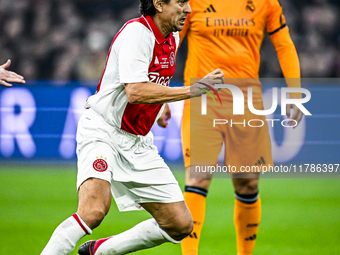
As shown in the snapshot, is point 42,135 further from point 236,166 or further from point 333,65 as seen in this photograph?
point 333,65

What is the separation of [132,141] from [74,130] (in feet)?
15.7

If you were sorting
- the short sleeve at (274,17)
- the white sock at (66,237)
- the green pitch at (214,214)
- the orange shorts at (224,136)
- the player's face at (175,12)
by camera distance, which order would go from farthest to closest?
the green pitch at (214,214) → the short sleeve at (274,17) → the orange shorts at (224,136) → the player's face at (175,12) → the white sock at (66,237)

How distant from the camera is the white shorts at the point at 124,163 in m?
2.96

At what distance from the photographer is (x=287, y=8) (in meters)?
11.0

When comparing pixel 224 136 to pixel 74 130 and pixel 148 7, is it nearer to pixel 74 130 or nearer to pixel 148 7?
pixel 148 7

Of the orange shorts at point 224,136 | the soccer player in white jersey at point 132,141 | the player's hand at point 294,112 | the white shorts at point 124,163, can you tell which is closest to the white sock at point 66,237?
the soccer player in white jersey at point 132,141

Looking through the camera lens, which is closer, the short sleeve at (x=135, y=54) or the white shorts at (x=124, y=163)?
the short sleeve at (x=135, y=54)

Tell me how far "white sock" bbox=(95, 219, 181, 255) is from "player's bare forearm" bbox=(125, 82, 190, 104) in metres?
0.92

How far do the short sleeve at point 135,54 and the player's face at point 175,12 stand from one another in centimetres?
16

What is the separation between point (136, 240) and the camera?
329 centimetres

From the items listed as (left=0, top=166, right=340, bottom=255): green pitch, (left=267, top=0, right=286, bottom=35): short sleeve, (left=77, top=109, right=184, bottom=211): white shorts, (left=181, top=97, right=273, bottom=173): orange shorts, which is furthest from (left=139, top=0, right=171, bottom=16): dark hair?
(left=0, top=166, right=340, bottom=255): green pitch

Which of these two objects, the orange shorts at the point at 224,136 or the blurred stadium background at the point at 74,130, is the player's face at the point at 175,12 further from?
the blurred stadium background at the point at 74,130

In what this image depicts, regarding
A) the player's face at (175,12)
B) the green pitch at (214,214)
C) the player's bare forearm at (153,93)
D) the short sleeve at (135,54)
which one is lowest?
the green pitch at (214,214)

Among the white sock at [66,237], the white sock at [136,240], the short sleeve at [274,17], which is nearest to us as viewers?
the white sock at [66,237]
